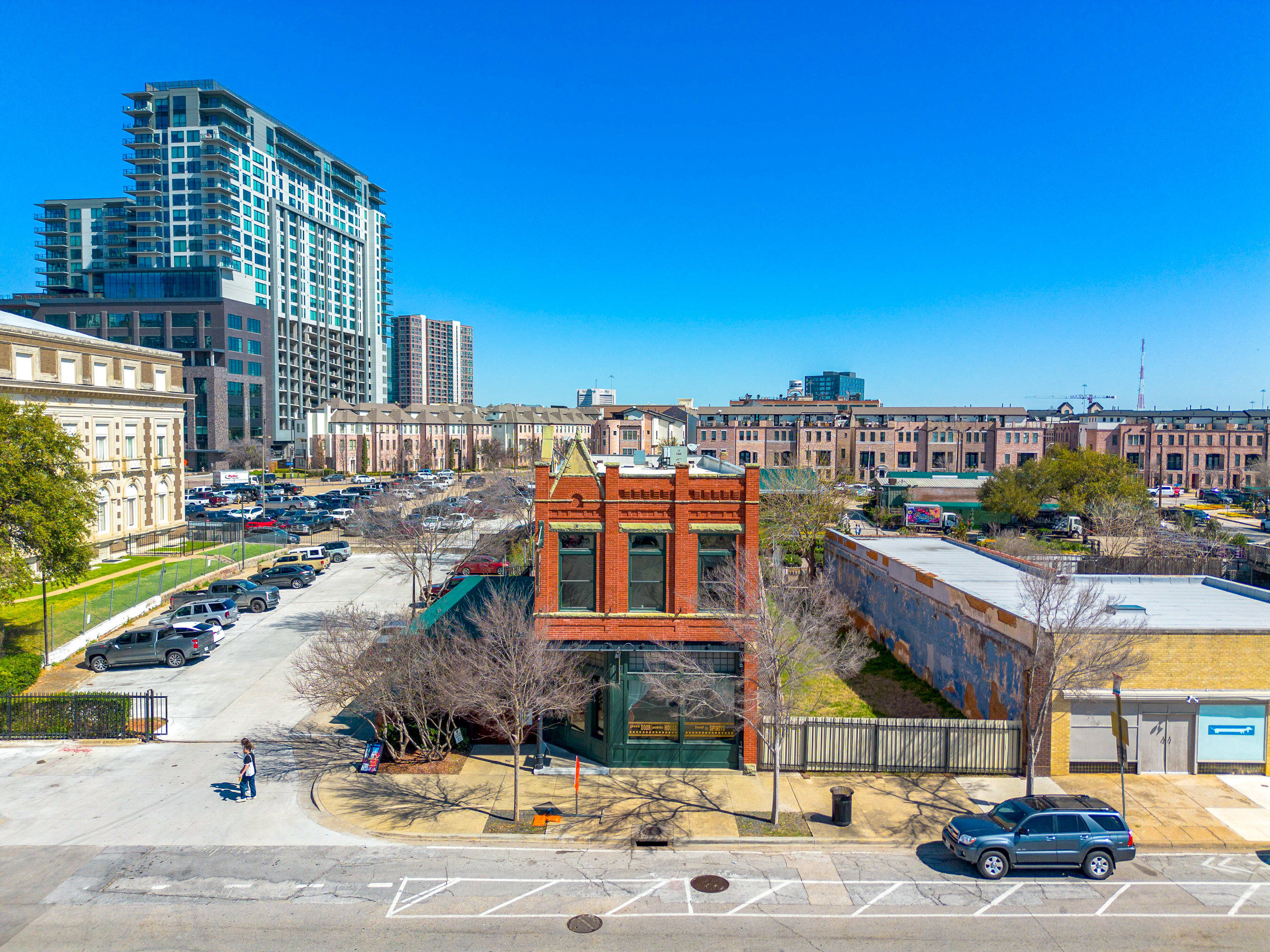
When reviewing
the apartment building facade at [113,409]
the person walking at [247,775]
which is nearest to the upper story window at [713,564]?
the person walking at [247,775]

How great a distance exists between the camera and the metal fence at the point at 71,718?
23734 mm

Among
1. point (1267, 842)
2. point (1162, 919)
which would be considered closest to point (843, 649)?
point (1162, 919)

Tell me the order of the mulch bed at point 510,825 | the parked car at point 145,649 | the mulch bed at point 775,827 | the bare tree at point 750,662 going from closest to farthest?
the mulch bed at point 775,827 < the mulch bed at point 510,825 < the bare tree at point 750,662 < the parked car at point 145,649

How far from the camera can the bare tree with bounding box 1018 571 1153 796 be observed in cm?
1894

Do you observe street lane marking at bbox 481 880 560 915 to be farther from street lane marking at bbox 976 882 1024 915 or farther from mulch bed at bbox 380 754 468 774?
street lane marking at bbox 976 882 1024 915

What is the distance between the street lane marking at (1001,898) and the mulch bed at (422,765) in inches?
536

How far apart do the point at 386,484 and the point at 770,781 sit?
3178 inches

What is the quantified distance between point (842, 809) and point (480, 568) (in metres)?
29.7

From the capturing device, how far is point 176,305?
120 meters

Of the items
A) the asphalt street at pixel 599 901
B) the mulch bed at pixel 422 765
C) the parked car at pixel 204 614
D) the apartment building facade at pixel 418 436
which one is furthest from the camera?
the apartment building facade at pixel 418 436

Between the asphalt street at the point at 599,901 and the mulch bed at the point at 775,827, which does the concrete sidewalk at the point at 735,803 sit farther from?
the asphalt street at the point at 599,901

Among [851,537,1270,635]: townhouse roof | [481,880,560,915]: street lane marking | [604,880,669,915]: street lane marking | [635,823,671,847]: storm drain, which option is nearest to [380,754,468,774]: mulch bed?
[635,823,671,847]: storm drain

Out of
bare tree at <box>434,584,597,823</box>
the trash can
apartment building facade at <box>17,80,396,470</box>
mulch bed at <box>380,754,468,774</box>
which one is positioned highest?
apartment building facade at <box>17,80,396,470</box>

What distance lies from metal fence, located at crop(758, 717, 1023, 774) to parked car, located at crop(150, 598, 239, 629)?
2824 centimetres
